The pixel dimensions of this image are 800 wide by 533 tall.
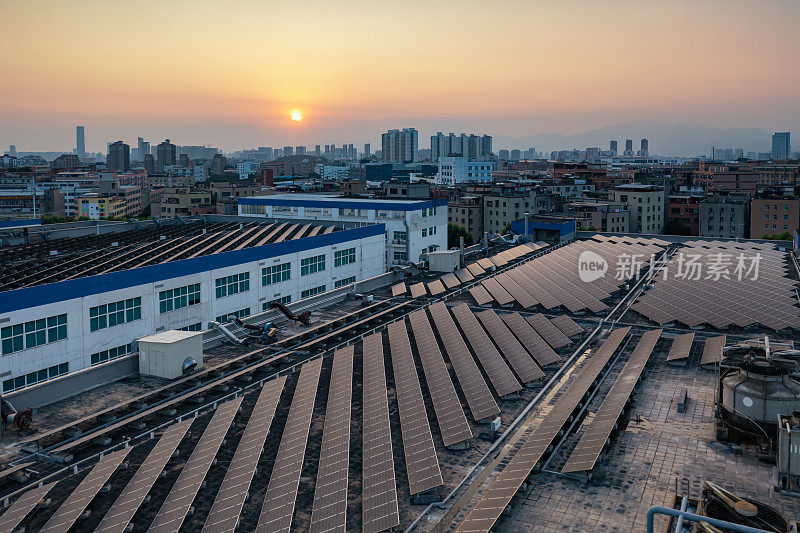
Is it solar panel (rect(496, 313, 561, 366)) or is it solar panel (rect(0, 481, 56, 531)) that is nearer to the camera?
solar panel (rect(0, 481, 56, 531))

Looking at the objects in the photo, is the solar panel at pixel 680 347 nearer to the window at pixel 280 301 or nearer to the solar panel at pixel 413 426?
the solar panel at pixel 413 426

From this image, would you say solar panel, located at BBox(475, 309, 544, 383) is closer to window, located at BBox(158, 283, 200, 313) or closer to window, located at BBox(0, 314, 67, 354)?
window, located at BBox(158, 283, 200, 313)

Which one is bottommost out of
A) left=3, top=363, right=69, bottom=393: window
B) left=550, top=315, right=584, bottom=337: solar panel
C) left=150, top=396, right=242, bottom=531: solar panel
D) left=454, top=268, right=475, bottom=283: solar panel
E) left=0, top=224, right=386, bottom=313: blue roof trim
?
left=3, top=363, right=69, bottom=393: window

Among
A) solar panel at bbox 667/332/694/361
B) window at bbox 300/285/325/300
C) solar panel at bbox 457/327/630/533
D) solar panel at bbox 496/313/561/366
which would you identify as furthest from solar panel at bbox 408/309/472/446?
window at bbox 300/285/325/300

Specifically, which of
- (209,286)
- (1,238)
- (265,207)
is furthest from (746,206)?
(1,238)

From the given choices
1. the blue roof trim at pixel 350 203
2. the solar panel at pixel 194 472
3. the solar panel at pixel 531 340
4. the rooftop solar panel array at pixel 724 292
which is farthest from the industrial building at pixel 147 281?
the rooftop solar panel array at pixel 724 292

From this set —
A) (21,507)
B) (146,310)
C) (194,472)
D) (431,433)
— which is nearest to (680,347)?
(431,433)
